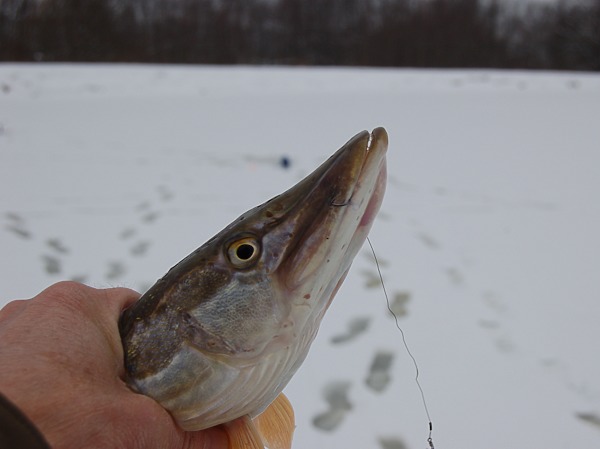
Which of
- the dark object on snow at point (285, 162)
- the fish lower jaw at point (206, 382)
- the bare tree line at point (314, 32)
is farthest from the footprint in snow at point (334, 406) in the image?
the bare tree line at point (314, 32)

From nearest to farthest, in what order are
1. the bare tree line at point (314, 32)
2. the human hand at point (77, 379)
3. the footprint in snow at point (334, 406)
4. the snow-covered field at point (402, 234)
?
the human hand at point (77, 379) < the footprint in snow at point (334, 406) < the snow-covered field at point (402, 234) < the bare tree line at point (314, 32)

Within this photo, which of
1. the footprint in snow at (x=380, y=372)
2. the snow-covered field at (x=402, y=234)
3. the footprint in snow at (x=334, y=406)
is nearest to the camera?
the footprint in snow at (x=334, y=406)

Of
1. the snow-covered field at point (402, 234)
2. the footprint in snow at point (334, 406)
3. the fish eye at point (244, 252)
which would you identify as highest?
the fish eye at point (244, 252)

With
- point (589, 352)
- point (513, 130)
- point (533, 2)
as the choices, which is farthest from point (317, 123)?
point (533, 2)

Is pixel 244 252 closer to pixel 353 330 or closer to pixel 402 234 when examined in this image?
pixel 353 330

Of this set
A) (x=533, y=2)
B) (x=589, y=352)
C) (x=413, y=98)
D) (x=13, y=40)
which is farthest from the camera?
(x=533, y=2)

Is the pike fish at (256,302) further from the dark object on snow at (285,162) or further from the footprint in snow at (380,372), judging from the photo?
the dark object on snow at (285,162)

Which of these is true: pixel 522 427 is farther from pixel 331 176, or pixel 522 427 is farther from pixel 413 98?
pixel 413 98
